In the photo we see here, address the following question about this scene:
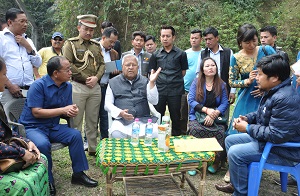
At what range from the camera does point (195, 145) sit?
9.43 ft

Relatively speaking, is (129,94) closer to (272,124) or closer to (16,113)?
(16,113)

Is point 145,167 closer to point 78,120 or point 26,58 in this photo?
point 78,120

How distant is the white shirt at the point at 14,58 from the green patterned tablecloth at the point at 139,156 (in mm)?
1543

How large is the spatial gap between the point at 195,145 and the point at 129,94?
1219 millimetres

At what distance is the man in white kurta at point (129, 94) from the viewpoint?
3477mm

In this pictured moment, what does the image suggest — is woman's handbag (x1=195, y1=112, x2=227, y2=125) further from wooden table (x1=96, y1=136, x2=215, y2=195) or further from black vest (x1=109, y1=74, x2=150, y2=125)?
wooden table (x1=96, y1=136, x2=215, y2=195)

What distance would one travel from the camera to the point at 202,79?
12.4 feet

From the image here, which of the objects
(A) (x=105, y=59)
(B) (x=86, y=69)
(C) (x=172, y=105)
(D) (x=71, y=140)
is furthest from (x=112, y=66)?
(D) (x=71, y=140)

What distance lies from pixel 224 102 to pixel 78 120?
83.5 inches

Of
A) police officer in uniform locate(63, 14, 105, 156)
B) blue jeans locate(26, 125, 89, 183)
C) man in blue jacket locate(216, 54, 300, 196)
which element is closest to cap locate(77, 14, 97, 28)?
police officer in uniform locate(63, 14, 105, 156)

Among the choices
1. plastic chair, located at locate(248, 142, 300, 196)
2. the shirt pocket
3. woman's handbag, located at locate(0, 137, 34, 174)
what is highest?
the shirt pocket

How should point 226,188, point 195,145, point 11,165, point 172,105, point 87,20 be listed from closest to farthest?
point 11,165
point 195,145
point 226,188
point 87,20
point 172,105

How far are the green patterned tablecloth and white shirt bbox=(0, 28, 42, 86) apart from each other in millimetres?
1543

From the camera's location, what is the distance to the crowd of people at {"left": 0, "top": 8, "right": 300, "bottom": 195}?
2.62 meters
